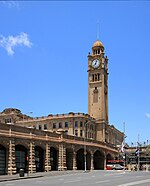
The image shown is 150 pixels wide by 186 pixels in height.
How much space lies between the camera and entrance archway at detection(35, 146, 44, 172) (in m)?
64.8

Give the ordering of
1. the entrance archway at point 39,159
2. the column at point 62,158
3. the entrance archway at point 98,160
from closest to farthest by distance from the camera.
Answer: the entrance archway at point 39,159 < the column at point 62,158 < the entrance archway at point 98,160

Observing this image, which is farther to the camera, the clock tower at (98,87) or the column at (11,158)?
the clock tower at (98,87)

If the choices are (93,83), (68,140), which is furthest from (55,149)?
(93,83)

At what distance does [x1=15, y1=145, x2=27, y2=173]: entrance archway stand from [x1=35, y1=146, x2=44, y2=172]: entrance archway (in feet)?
10.3

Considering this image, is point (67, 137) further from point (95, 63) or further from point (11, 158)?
point (95, 63)

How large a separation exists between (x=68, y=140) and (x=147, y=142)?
94.4 metres

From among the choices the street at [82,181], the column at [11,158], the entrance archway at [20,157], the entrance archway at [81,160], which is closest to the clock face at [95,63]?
the entrance archway at [81,160]

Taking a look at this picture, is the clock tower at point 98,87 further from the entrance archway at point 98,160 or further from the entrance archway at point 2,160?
the entrance archway at point 2,160

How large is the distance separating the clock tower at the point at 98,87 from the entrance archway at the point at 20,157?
6751cm

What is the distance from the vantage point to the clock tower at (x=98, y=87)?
13038 centimetres

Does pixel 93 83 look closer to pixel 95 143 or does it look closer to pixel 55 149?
pixel 95 143

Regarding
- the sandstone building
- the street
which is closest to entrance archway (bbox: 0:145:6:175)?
the sandstone building

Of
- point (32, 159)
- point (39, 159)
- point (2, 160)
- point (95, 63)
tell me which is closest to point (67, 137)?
point (39, 159)

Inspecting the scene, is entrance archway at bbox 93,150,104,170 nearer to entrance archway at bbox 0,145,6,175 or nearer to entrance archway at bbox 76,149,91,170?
entrance archway at bbox 76,149,91,170
